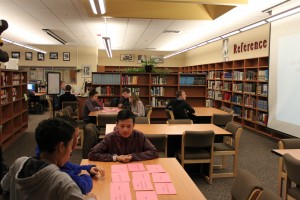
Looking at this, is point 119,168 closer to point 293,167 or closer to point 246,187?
point 246,187

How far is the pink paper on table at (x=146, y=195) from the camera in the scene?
196cm

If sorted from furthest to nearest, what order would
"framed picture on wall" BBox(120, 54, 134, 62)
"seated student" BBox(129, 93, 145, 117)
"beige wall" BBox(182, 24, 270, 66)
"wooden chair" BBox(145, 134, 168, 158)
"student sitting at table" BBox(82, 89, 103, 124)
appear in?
"framed picture on wall" BBox(120, 54, 134, 62) → "beige wall" BBox(182, 24, 270, 66) → "seated student" BBox(129, 93, 145, 117) → "student sitting at table" BBox(82, 89, 103, 124) → "wooden chair" BBox(145, 134, 168, 158)

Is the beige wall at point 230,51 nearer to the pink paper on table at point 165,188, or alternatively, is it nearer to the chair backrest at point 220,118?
the chair backrest at point 220,118

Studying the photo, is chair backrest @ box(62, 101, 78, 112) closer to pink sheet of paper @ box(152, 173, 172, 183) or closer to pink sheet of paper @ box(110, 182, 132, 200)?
pink sheet of paper @ box(152, 173, 172, 183)

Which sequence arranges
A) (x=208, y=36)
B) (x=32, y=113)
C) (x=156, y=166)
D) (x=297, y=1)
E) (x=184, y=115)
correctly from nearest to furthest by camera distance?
(x=156, y=166) < (x=297, y=1) < (x=184, y=115) < (x=208, y=36) < (x=32, y=113)

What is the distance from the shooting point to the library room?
1.96 metres


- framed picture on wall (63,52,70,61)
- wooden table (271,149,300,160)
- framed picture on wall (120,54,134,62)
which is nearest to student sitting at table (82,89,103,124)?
wooden table (271,149,300,160)

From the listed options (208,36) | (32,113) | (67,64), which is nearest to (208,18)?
(208,36)

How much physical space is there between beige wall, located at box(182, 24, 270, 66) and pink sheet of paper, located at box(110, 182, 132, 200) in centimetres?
708

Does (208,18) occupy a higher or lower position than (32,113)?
higher

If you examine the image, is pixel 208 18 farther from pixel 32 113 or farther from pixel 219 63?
pixel 32 113

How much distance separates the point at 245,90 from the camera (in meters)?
8.84

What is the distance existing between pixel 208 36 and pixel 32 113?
26.2 feet

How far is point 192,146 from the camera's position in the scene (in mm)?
4207
